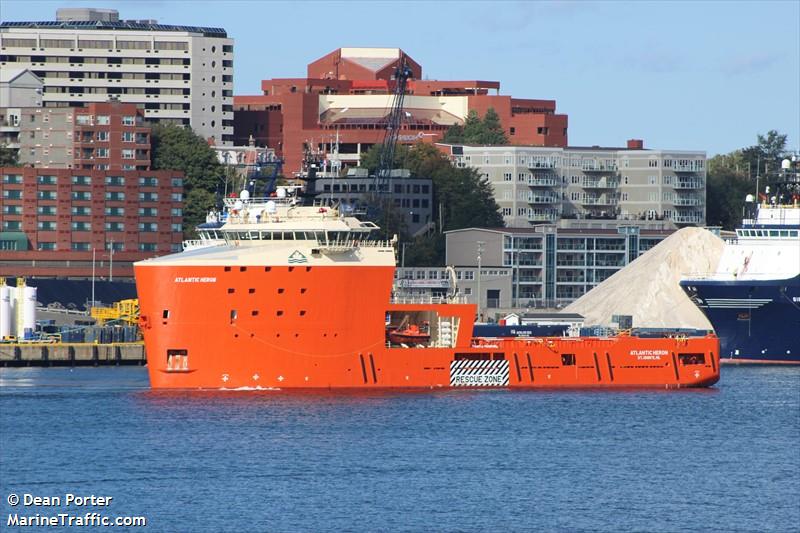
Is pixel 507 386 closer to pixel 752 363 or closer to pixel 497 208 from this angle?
pixel 752 363

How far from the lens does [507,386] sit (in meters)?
71.9

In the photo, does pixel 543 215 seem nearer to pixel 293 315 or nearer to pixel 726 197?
pixel 726 197

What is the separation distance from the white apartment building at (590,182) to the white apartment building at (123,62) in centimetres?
2047

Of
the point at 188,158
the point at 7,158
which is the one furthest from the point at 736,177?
the point at 7,158

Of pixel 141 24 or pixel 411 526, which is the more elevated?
pixel 141 24

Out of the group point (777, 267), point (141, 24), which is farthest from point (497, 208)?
point (777, 267)

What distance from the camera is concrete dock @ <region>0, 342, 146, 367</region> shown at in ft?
288

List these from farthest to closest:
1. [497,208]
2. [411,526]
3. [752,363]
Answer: [497,208], [752,363], [411,526]

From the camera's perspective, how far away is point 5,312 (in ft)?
301

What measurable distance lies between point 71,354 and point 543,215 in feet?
195

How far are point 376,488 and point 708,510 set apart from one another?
842 cm

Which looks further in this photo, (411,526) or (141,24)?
(141,24)

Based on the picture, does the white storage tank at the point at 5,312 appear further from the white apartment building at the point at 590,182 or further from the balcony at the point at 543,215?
the balcony at the point at 543,215

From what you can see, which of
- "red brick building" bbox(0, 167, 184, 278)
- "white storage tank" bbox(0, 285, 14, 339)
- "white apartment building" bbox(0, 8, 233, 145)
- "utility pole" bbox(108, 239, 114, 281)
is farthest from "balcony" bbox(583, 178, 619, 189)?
"white storage tank" bbox(0, 285, 14, 339)
